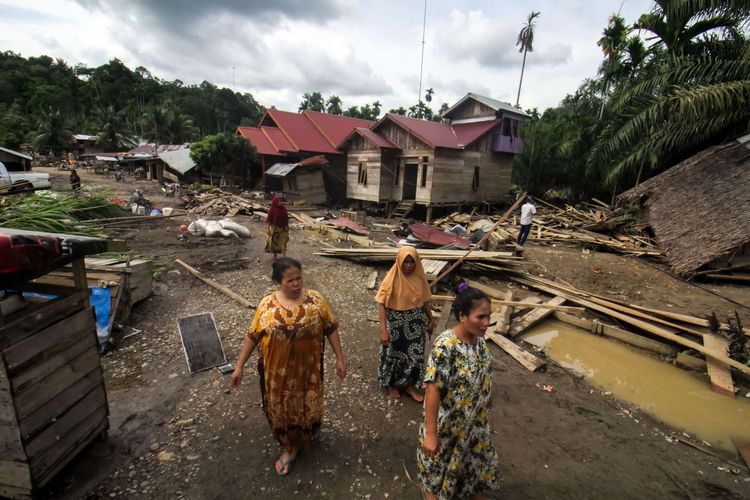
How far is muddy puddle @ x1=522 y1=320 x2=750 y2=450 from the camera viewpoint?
396cm

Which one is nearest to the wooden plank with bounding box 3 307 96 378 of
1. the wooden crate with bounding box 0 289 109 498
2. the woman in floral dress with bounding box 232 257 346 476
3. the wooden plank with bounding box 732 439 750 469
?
the wooden crate with bounding box 0 289 109 498

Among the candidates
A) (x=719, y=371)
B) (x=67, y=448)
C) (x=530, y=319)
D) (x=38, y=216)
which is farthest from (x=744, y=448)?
(x=38, y=216)

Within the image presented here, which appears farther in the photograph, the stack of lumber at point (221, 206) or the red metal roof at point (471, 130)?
the red metal roof at point (471, 130)

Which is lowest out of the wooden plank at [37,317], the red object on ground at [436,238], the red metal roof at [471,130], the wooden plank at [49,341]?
the red object on ground at [436,238]

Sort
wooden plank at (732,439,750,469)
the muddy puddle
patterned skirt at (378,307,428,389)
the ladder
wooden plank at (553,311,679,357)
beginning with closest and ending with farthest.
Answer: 1. wooden plank at (732,439,750,469)
2. patterned skirt at (378,307,428,389)
3. the muddy puddle
4. wooden plank at (553,311,679,357)
5. the ladder

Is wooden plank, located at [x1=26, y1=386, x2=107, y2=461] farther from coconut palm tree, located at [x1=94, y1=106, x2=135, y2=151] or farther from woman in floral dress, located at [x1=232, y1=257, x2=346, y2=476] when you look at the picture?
coconut palm tree, located at [x1=94, y1=106, x2=135, y2=151]

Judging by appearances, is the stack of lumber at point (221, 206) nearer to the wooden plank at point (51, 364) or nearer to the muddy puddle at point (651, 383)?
the wooden plank at point (51, 364)

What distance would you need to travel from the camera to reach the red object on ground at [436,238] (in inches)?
357

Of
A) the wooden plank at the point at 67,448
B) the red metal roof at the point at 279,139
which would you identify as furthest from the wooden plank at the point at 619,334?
the red metal roof at the point at 279,139

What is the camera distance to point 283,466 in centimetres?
278

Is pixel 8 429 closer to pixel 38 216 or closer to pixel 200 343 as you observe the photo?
pixel 200 343

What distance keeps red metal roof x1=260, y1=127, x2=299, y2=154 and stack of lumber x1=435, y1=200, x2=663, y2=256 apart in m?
10.9

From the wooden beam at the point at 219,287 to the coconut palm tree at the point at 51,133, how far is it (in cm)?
4525

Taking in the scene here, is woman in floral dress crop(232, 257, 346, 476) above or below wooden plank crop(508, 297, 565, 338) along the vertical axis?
above
